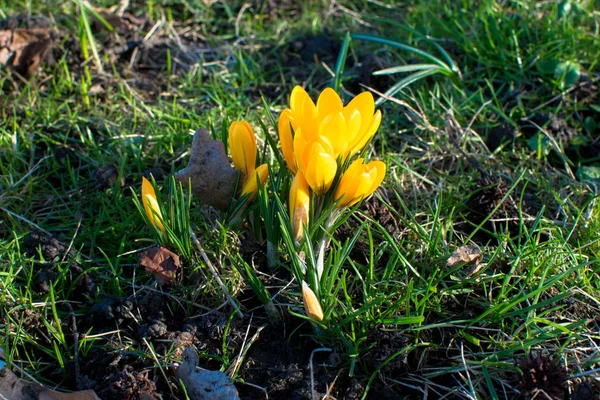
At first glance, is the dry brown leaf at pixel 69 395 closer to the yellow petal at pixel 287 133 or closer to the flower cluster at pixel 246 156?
the flower cluster at pixel 246 156

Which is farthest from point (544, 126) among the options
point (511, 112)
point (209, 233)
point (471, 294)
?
point (209, 233)

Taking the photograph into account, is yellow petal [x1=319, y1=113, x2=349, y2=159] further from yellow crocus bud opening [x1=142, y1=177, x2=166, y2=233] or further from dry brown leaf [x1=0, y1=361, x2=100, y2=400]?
dry brown leaf [x1=0, y1=361, x2=100, y2=400]

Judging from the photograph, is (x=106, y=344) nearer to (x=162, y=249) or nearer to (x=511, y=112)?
(x=162, y=249)

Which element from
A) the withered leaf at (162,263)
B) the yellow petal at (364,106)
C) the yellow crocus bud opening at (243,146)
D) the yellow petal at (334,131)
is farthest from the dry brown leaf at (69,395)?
the yellow petal at (364,106)

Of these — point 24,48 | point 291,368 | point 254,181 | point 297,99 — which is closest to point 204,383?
point 291,368

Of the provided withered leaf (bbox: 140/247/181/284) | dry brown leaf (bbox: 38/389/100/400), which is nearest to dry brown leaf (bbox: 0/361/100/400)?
dry brown leaf (bbox: 38/389/100/400)

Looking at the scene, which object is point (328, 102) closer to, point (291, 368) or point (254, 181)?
point (254, 181)
